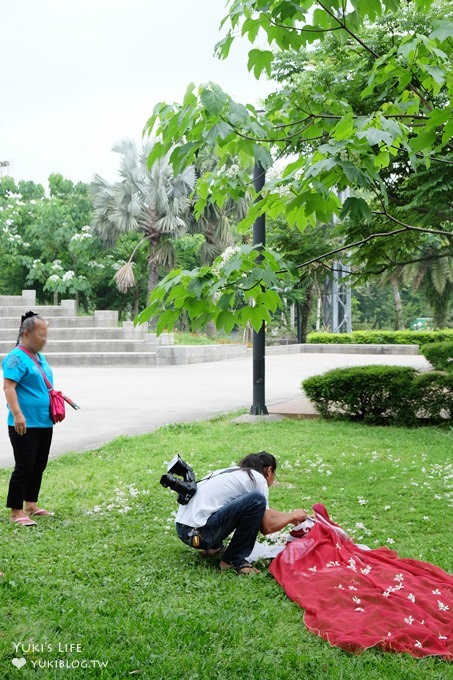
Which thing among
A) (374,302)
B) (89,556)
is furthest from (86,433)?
(374,302)

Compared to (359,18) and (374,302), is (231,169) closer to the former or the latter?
(359,18)

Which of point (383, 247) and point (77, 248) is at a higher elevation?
point (77, 248)

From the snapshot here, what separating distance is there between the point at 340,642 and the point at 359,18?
3.12 metres

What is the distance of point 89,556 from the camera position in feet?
16.6

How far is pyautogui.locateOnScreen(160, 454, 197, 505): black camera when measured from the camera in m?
4.88

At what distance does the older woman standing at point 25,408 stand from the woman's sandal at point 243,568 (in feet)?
5.88

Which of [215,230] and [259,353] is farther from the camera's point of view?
[215,230]

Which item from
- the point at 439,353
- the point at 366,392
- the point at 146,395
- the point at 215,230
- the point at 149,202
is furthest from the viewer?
the point at 215,230

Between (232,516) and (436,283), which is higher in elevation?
(436,283)

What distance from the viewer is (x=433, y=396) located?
35.5ft

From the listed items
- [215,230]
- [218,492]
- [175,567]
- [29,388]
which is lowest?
[175,567]

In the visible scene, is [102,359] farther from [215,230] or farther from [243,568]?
[243,568]

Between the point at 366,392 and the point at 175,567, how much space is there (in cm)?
665

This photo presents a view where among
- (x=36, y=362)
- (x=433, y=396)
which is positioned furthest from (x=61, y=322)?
(x=36, y=362)
